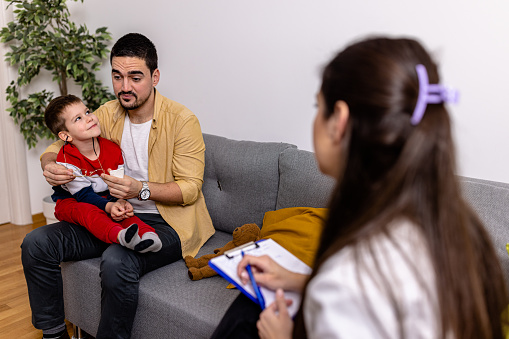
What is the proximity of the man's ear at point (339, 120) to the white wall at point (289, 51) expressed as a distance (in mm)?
535

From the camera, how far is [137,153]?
1962 mm

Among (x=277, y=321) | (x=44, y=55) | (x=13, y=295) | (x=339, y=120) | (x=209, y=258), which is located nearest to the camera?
(x=339, y=120)

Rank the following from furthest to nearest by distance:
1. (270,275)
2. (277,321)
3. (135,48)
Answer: (135,48) → (270,275) → (277,321)

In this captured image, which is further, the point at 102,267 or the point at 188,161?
the point at 188,161

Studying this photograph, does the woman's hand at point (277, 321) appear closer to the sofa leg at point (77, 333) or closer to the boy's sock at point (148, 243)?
the boy's sock at point (148, 243)

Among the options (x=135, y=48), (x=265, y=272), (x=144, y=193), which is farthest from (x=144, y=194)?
(x=265, y=272)

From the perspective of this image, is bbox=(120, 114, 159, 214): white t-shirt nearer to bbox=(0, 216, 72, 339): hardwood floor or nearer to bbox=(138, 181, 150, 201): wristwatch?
bbox=(138, 181, 150, 201): wristwatch

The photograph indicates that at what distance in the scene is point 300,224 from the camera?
59.9 inches

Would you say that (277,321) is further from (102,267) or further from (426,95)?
(102,267)

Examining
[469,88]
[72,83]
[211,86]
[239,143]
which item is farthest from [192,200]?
[72,83]

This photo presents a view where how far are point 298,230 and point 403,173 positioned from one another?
817 mm

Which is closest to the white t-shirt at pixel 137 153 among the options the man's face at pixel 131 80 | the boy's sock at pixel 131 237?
the man's face at pixel 131 80

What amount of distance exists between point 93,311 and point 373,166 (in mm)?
1438

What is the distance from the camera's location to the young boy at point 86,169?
5.72ft
